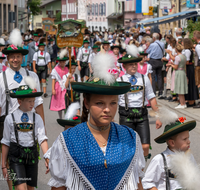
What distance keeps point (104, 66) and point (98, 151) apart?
0.58 metres

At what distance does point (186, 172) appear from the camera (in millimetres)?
3211

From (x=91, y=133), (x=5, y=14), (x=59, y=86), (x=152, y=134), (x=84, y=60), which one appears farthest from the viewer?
(x=5, y=14)

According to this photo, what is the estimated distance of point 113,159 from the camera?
2.82m

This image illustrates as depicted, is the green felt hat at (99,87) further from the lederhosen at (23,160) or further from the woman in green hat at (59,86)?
the woman in green hat at (59,86)

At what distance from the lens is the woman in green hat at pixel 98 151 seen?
2787mm

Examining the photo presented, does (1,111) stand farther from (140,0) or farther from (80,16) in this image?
(80,16)

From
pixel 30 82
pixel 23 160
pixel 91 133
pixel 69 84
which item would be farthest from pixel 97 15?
pixel 91 133

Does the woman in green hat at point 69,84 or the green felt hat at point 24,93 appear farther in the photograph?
the woman in green hat at point 69,84

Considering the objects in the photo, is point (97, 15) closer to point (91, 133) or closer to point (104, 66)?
point (104, 66)

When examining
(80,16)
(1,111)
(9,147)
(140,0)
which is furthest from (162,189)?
(80,16)

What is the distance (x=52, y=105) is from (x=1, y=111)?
5430 millimetres

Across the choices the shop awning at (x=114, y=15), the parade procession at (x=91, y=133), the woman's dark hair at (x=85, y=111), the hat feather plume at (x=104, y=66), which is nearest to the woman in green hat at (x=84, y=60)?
the parade procession at (x=91, y=133)

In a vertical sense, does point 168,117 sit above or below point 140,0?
below

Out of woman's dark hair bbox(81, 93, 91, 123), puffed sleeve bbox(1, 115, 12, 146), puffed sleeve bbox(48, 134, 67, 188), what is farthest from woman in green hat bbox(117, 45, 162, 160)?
puffed sleeve bbox(48, 134, 67, 188)
